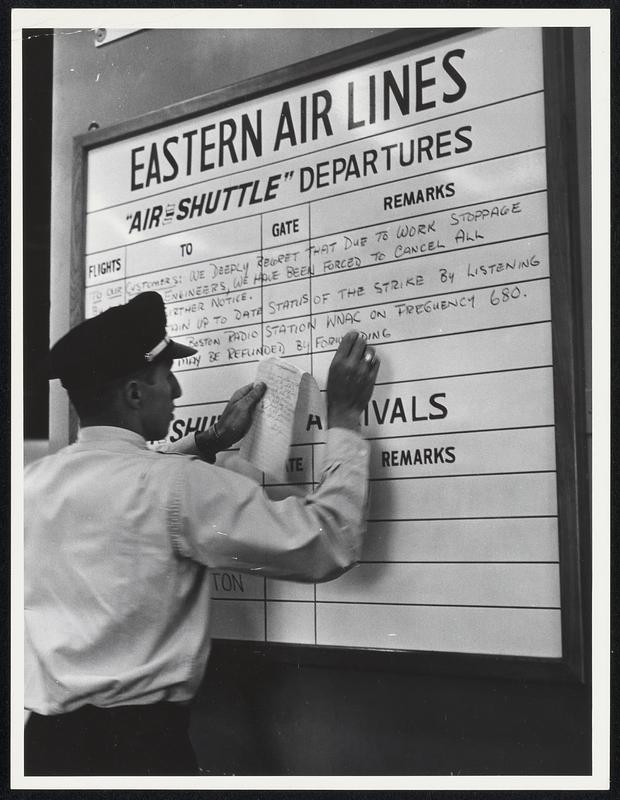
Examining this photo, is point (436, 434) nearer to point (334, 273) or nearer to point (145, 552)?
point (334, 273)

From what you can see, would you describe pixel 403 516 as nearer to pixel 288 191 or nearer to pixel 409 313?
pixel 409 313

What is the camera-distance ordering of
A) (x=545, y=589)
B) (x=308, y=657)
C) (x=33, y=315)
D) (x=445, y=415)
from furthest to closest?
(x=33, y=315) → (x=308, y=657) → (x=445, y=415) → (x=545, y=589)

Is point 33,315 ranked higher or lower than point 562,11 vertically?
lower

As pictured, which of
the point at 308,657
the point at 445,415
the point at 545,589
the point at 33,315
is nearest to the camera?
the point at 545,589

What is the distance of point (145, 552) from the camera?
1.54 m

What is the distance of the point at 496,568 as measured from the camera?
1451 mm

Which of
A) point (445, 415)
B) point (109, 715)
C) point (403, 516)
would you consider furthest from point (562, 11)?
point (109, 715)

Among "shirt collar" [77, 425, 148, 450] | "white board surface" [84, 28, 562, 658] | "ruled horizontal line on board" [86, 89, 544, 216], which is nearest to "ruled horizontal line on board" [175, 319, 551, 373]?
"white board surface" [84, 28, 562, 658]

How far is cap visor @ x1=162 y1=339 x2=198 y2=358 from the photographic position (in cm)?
171

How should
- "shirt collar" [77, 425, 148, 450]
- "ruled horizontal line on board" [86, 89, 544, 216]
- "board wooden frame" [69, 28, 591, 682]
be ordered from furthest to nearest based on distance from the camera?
"shirt collar" [77, 425, 148, 450], "ruled horizontal line on board" [86, 89, 544, 216], "board wooden frame" [69, 28, 591, 682]

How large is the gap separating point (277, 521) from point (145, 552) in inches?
10.0

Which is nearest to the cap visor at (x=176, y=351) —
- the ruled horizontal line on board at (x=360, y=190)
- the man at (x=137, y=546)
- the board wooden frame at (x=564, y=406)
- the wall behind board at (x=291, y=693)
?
the man at (x=137, y=546)

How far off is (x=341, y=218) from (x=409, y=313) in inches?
9.4

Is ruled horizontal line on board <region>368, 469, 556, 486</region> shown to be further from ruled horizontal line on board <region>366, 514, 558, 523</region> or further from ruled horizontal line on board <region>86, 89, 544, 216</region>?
ruled horizontal line on board <region>86, 89, 544, 216</region>
